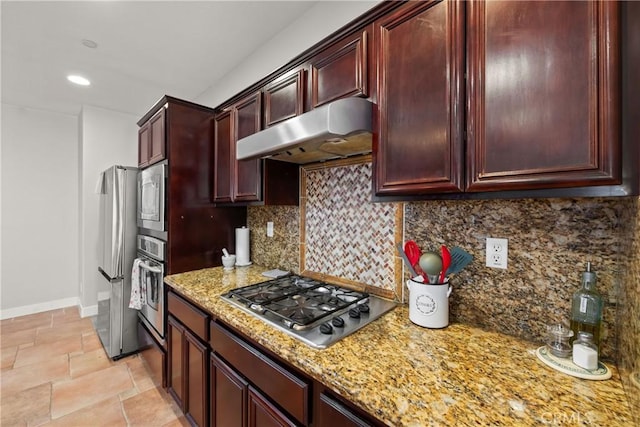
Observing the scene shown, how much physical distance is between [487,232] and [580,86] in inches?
23.7

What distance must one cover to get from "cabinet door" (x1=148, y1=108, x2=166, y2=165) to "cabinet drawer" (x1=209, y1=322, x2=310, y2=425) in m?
1.42

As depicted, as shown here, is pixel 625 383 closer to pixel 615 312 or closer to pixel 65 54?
pixel 615 312

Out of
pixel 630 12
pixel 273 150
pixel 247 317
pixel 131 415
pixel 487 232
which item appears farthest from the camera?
pixel 131 415

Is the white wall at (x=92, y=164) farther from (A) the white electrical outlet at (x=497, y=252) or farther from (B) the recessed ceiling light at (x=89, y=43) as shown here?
(A) the white electrical outlet at (x=497, y=252)

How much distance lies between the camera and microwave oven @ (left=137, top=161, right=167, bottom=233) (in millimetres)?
2062

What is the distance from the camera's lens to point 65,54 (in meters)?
2.37

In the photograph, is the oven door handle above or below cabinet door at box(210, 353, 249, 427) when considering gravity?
above

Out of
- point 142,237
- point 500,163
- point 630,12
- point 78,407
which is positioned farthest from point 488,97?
point 78,407

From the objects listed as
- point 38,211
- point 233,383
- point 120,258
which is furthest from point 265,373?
point 38,211

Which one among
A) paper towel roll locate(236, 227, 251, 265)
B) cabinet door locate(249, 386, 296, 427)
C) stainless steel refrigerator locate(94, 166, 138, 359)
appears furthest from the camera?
stainless steel refrigerator locate(94, 166, 138, 359)

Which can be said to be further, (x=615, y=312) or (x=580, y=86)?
(x=615, y=312)

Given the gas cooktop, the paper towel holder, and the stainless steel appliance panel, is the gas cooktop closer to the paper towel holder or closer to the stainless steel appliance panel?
the paper towel holder

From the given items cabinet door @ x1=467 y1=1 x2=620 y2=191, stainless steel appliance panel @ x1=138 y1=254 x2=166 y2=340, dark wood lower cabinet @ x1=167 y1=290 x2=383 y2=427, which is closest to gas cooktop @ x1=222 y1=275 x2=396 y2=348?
dark wood lower cabinet @ x1=167 y1=290 x2=383 y2=427

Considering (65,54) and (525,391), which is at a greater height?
(65,54)
